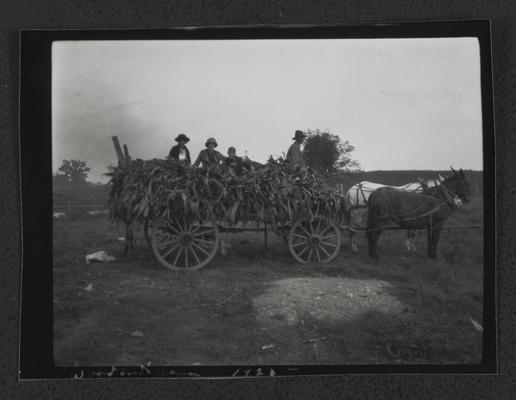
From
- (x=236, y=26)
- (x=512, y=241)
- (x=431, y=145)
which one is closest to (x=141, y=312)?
(x=236, y=26)

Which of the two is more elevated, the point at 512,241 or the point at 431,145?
the point at 431,145

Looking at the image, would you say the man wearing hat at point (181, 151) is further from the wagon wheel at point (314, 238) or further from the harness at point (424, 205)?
the harness at point (424, 205)

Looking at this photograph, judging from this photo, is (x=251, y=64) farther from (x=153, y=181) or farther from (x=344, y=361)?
(x=344, y=361)

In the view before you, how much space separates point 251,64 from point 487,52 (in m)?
1.65

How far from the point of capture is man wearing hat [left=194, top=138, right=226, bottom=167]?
8.27ft

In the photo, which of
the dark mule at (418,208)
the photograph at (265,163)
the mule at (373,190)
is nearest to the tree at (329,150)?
the photograph at (265,163)

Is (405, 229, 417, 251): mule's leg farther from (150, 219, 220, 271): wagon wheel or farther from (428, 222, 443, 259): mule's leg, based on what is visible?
(150, 219, 220, 271): wagon wheel

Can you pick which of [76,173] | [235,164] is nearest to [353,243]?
[235,164]

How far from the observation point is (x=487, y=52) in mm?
2580

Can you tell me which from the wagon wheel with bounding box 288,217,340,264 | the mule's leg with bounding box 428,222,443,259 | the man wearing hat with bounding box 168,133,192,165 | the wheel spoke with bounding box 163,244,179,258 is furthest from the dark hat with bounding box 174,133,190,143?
the mule's leg with bounding box 428,222,443,259

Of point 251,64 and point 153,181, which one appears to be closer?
point 251,64

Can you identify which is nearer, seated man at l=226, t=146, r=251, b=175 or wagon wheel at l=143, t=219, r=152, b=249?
seated man at l=226, t=146, r=251, b=175

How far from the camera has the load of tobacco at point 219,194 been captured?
2721 mm

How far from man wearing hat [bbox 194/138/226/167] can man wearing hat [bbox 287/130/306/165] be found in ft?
1.57
